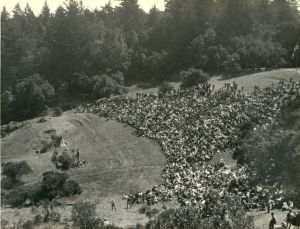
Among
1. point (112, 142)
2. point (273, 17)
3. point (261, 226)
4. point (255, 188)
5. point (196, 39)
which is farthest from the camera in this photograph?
point (273, 17)

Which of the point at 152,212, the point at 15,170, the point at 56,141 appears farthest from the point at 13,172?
the point at 152,212

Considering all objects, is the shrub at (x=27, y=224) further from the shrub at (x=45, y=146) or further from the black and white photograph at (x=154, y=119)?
the shrub at (x=45, y=146)

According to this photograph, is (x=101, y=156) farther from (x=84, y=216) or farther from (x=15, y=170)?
(x=84, y=216)

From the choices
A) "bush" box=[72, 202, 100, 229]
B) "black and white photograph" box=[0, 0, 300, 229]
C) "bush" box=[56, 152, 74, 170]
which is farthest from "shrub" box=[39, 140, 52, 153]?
"bush" box=[72, 202, 100, 229]

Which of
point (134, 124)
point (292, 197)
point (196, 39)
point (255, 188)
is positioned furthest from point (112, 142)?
point (196, 39)

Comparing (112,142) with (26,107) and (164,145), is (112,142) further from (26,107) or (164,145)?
(26,107)

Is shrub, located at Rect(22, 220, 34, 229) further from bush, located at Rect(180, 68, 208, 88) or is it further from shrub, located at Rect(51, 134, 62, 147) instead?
bush, located at Rect(180, 68, 208, 88)

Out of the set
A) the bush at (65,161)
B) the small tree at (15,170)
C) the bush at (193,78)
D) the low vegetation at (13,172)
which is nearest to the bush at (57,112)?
the bush at (193,78)
